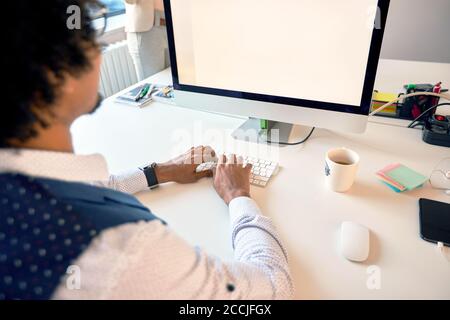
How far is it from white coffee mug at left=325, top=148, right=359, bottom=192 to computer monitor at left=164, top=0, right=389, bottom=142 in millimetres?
101

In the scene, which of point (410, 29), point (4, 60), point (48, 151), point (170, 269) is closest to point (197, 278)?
point (170, 269)

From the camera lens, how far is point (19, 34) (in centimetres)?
38

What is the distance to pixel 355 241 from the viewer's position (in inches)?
28.4

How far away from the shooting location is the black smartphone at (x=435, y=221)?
730 mm

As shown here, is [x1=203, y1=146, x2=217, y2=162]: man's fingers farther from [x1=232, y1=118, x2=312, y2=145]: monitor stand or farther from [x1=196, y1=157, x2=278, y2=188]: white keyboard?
[x1=232, y1=118, x2=312, y2=145]: monitor stand

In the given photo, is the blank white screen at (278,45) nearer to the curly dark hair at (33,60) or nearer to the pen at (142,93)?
the pen at (142,93)

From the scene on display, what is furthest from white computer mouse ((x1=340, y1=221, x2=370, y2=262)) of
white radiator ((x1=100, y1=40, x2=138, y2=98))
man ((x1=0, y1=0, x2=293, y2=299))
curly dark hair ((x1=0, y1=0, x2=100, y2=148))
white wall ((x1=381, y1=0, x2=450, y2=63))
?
white wall ((x1=381, y1=0, x2=450, y2=63))

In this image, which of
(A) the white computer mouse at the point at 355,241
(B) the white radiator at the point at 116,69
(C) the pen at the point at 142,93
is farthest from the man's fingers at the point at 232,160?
(B) the white radiator at the point at 116,69

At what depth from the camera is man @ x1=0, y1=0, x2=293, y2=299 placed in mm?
399

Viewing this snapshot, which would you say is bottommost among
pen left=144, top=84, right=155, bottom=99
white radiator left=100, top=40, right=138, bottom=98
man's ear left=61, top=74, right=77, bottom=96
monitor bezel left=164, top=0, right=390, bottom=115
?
white radiator left=100, top=40, right=138, bottom=98

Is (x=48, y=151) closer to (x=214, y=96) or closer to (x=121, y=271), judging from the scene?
(x=121, y=271)

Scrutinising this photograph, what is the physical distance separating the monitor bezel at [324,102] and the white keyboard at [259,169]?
19cm

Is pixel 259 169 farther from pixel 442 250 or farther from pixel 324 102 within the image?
pixel 442 250

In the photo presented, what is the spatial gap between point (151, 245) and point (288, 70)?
0.69 meters
